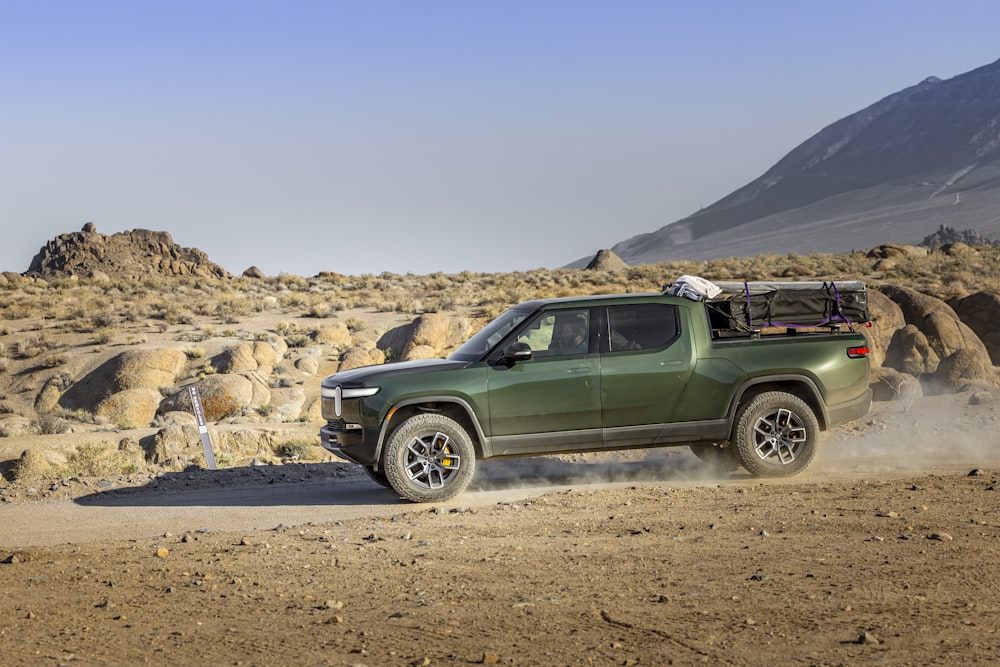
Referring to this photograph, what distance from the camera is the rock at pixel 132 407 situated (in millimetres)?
23828

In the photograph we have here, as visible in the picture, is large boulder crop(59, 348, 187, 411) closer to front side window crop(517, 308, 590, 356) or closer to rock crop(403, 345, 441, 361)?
rock crop(403, 345, 441, 361)

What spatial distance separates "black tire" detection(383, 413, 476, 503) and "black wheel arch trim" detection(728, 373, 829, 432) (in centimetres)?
279

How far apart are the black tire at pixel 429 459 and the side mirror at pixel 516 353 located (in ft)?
2.69

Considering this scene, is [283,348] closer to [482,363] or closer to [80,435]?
[80,435]

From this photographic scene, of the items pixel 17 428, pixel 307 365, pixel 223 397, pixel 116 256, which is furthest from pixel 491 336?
pixel 116 256

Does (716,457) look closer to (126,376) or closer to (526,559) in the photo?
(526,559)

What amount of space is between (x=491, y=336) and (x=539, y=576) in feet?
13.5

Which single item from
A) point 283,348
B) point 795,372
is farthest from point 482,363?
point 283,348

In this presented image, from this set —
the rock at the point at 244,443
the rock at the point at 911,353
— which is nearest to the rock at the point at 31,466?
the rock at the point at 244,443

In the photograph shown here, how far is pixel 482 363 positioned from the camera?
10086mm

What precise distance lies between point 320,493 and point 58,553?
3471 mm

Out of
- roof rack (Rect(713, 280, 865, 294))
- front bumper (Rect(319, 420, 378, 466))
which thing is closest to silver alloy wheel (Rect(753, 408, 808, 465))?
roof rack (Rect(713, 280, 865, 294))

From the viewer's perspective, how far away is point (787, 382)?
10.9m

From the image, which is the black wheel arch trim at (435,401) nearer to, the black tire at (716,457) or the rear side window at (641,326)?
the rear side window at (641,326)
